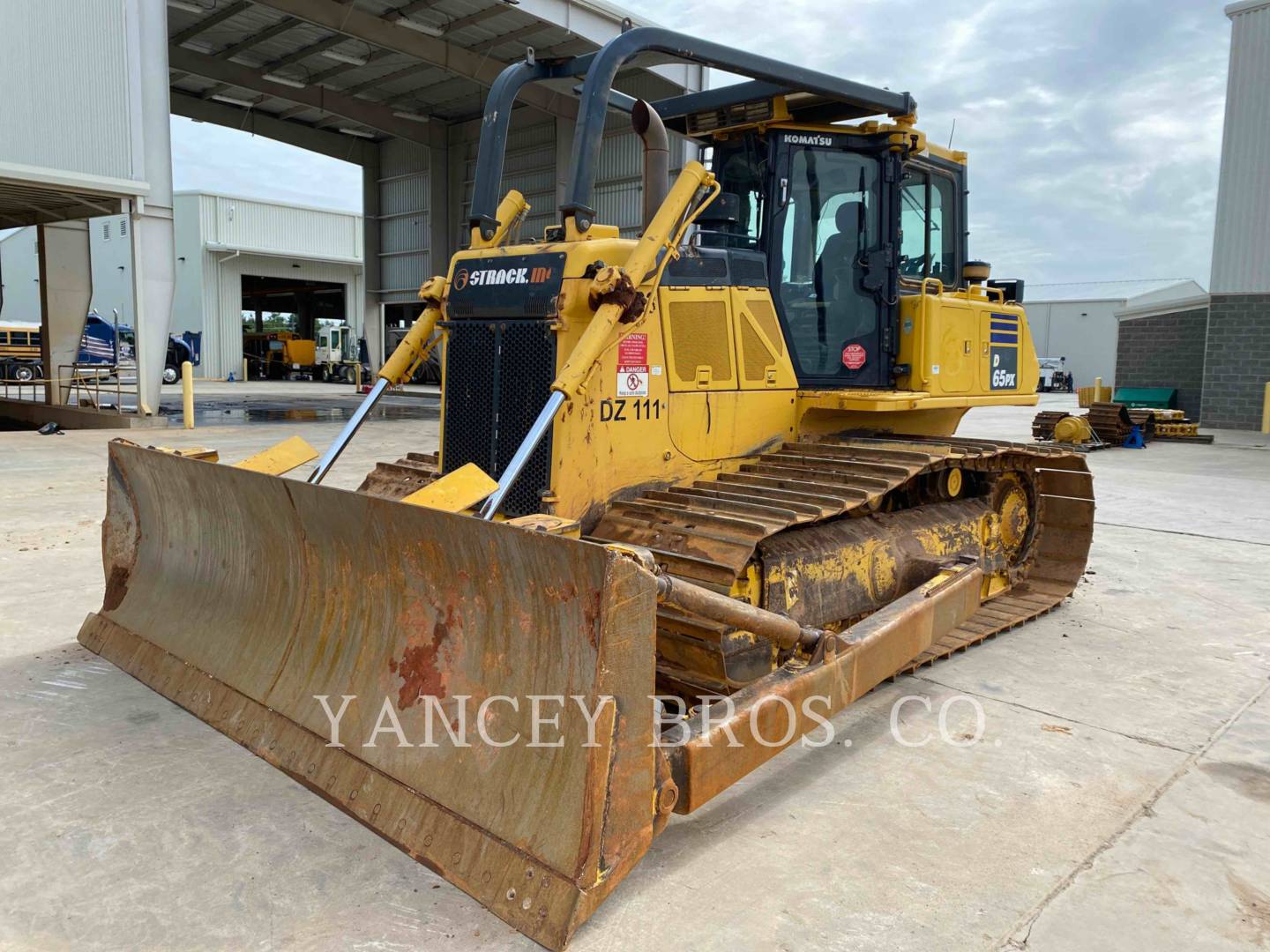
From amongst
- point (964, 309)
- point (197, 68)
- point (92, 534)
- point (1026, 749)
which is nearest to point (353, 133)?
point (197, 68)

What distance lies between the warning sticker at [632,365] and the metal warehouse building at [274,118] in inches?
482

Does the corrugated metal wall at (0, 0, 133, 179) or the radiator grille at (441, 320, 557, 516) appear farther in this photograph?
the corrugated metal wall at (0, 0, 133, 179)

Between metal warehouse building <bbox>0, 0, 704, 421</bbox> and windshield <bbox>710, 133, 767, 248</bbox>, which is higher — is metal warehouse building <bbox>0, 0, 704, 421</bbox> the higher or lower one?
the higher one

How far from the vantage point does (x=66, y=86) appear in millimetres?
15109

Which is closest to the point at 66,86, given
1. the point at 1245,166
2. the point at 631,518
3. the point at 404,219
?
the point at 631,518

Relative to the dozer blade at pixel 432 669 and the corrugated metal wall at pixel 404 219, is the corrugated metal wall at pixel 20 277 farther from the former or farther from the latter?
the dozer blade at pixel 432 669

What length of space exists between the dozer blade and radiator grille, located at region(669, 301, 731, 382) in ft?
6.24

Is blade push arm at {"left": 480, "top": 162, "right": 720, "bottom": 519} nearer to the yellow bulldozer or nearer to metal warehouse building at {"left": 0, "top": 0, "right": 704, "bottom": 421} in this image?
the yellow bulldozer

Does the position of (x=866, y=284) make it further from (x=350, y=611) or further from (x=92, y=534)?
(x=92, y=534)

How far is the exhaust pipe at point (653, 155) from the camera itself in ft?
14.6

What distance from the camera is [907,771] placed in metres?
3.67

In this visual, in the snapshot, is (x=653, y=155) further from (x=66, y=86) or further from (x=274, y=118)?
→ (x=274, y=118)

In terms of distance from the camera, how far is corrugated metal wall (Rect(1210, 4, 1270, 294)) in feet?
62.2

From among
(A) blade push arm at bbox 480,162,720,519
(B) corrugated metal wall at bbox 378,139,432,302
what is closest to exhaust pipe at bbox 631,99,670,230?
(A) blade push arm at bbox 480,162,720,519
